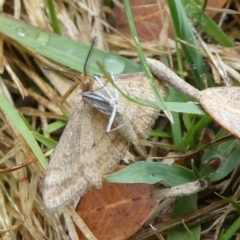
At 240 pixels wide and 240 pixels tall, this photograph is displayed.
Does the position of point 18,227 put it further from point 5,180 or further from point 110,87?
point 110,87

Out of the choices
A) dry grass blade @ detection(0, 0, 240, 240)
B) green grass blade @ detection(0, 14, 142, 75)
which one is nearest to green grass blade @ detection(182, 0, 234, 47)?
dry grass blade @ detection(0, 0, 240, 240)

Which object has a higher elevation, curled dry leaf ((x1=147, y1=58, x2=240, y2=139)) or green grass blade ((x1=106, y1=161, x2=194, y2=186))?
curled dry leaf ((x1=147, y1=58, x2=240, y2=139))

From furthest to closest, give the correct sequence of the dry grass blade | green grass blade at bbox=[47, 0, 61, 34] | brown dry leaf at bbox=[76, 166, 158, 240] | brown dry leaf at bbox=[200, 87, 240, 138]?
1. green grass blade at bbox=[47, 0, 61, 34]
2. the dry grass blade
3. brown dry leaf at bbox=[76, 166, 158, 240]
4. brown dry leaf at bbox=[200, 87, 240, 138]

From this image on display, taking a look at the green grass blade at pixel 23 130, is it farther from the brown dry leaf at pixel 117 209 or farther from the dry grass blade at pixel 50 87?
the brown dry leaf at pixel 117 209

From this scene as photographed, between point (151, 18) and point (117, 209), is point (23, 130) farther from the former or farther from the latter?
point (151, 18)

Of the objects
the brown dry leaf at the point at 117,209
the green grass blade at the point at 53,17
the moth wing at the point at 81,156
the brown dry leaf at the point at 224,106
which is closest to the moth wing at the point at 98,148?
the moth wing at the point at 81,156

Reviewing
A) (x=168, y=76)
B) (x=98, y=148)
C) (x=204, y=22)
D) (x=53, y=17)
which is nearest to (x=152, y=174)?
(x=98, y=148)

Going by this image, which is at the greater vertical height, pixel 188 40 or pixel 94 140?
pixel 188 40

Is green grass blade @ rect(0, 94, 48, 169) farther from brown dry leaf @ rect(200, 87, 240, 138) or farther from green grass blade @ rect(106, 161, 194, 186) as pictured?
brown dry leaf @ rect(200, 87, 240, 138)

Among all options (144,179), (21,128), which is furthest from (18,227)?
(144,179)
